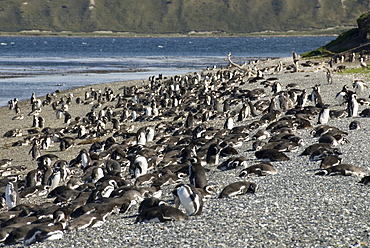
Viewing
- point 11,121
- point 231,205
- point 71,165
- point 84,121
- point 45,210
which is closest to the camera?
point 231,205

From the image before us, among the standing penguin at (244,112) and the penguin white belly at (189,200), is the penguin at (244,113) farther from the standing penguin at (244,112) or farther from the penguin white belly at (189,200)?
the penguin white belly at (189,200)

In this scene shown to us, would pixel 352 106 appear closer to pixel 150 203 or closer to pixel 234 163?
pixel 234 163

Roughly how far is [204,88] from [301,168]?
23.2 metres

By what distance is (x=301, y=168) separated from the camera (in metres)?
14.2

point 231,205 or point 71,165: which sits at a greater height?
point 231,205

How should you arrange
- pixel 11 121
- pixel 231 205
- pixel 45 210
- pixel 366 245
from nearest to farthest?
1. pixel 366 245
2. pixel 231 205
3. pixel 45 210
4. pixel 11 121

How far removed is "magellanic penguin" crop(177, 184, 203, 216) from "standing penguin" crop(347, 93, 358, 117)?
38.7ft

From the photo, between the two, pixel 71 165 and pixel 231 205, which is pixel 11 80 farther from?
pixel 231 205

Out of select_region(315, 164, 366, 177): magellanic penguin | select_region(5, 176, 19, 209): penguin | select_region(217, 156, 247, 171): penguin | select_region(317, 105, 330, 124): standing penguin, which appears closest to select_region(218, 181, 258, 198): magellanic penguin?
select_region(315, 164, 366, 177): magellanic penguin

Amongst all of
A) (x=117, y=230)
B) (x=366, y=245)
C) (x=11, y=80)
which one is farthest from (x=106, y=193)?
(x=11, y=80)

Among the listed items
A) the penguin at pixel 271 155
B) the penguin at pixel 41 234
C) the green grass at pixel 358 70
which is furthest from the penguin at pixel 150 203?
the green grass at pixel 358 70

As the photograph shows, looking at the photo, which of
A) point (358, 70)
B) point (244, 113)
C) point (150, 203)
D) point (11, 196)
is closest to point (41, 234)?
point (150, 203)

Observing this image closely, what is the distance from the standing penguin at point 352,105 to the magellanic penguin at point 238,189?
33.5 feet

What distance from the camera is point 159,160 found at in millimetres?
17500
